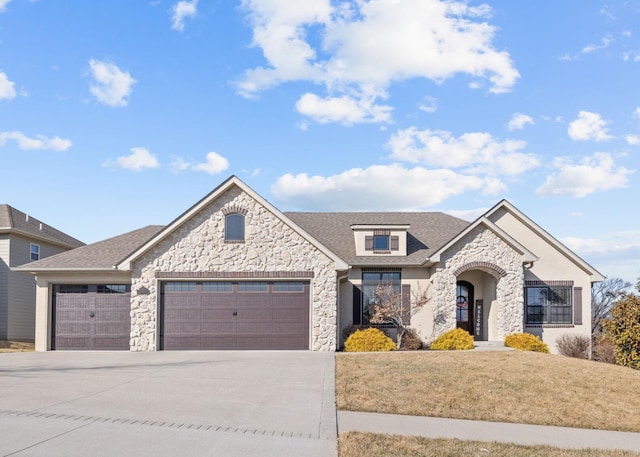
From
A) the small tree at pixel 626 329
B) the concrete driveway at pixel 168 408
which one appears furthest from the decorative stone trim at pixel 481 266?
the concrete driveway at pixel 168 408

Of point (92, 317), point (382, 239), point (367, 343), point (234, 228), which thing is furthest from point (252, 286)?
point (382, 239)

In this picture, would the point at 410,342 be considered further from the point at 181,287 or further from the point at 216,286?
the point at 181,287

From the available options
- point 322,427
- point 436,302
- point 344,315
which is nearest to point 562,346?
point 436,302

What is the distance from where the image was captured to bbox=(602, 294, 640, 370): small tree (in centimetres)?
1797

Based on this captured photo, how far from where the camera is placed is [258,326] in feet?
68.2

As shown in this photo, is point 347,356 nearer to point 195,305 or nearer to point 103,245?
point 195,305

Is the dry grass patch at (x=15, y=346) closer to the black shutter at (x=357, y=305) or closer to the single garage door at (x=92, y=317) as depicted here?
the single garage door at (x=92, y=317)

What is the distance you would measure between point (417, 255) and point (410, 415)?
45.7 ft

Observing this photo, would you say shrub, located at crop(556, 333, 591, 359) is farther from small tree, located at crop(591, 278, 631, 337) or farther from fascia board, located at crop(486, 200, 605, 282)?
small tree, located at crop(591, 278, 631, 337)

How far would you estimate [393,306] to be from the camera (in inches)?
891

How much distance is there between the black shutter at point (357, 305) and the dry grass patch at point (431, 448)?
1454 centimetres

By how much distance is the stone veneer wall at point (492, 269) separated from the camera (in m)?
22.7

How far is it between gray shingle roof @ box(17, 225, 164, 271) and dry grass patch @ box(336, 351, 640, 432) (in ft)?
36.0

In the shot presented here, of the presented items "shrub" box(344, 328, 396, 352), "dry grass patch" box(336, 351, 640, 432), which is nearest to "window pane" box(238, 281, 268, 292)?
"shrub" box(344, 328, 396, 352)
